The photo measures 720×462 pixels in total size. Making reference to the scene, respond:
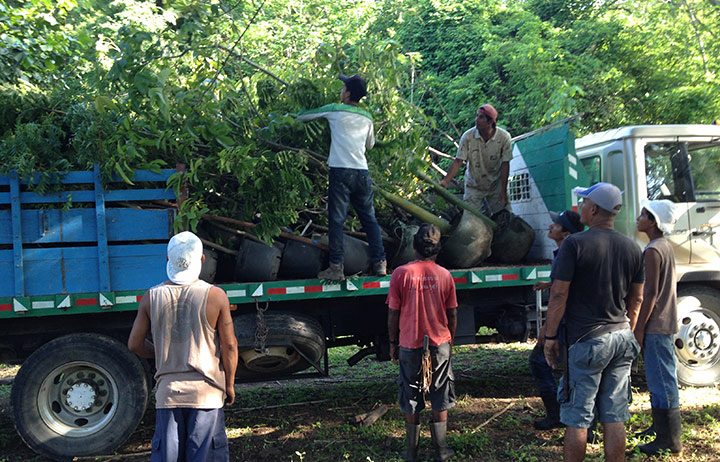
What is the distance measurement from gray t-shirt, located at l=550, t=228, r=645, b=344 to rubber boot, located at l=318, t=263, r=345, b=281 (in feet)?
6.11

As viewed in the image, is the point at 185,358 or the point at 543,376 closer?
the point at 185,358

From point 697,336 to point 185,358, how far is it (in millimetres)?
4910

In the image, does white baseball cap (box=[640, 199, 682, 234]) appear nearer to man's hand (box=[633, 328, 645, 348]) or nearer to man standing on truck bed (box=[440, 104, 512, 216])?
man's hand (box=[633, 328, 645, 348])

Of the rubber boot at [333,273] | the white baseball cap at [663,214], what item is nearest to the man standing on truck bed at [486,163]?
the rubber boot at [333,273]

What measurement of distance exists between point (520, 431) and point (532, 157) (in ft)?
8.85

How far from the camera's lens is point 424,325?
447 cm

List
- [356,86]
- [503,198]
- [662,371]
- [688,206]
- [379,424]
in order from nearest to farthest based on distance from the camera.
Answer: [662,371], [356,86], [379,424], [688,206], [503,198]

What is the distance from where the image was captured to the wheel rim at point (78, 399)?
4969 millimetres

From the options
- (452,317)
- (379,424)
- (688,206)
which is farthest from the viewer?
(688,206)

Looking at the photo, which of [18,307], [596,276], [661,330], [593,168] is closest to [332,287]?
[596,276]

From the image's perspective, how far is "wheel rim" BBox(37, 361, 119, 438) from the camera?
196 inches

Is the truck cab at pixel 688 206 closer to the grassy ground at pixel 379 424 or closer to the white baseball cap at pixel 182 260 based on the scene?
the grassy ground at pixel 379 424

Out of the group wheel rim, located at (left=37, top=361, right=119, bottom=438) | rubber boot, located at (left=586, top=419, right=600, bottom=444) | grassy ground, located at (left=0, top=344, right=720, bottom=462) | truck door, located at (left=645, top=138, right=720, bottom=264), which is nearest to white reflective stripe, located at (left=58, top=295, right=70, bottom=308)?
wheel rim, located at (left=37, top=361, right=119, bottom=438)

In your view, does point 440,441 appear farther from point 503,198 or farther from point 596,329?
point 503,198
